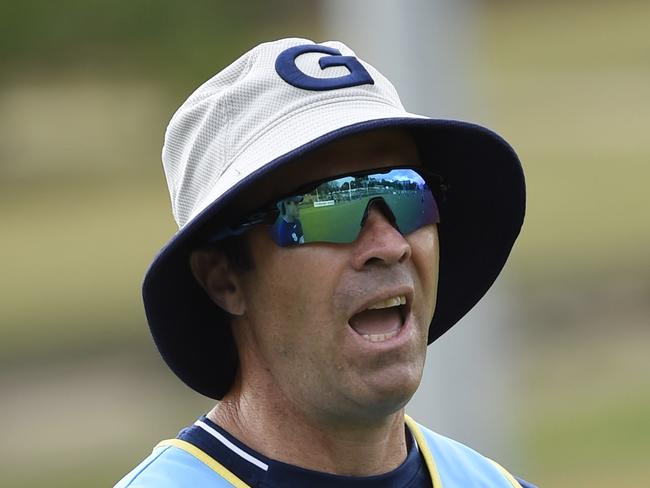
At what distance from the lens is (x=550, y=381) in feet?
36.7

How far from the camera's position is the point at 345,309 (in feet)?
8.00

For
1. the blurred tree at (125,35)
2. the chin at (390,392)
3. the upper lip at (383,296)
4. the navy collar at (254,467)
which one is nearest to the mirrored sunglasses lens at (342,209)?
the upper lip at (383,296)

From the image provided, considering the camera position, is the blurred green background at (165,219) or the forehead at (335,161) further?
the blurred green background at (165,219)

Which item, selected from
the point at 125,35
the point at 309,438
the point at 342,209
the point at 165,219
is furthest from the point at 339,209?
the point at 125,35

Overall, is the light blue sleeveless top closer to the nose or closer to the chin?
the chin

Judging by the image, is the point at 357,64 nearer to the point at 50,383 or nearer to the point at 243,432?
the point at 243,432

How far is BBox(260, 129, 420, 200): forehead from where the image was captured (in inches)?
98.3

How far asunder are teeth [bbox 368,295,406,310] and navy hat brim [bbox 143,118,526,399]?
0.94 ft

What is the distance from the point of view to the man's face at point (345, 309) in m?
2.43

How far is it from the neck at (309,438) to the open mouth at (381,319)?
17cm

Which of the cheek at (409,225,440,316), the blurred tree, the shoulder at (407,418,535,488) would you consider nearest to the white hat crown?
the cheek at (409,225,440,316)

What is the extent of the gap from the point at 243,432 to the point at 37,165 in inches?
405

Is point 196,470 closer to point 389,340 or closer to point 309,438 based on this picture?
point 309,438

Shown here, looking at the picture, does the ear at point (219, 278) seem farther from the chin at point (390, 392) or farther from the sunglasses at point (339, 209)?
the chin at point (390, 392)
